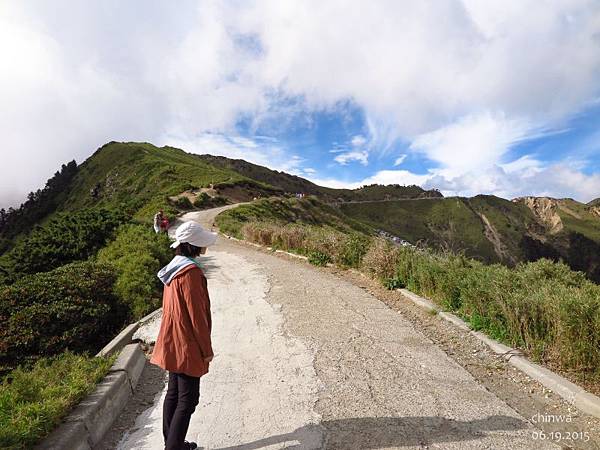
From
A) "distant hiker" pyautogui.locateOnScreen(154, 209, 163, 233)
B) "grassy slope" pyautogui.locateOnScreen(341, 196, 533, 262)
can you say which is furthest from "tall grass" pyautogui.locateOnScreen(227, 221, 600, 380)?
"grassy slope" pyautogui.locateOnScreen(341, 196, 533, 262)

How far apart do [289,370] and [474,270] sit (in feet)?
13.9

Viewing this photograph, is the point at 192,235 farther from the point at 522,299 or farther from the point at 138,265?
the point at 138,265

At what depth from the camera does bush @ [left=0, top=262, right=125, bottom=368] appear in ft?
18.7

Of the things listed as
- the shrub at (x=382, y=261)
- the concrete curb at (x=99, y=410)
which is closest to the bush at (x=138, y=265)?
the concrete curb at (x=99, y=410)

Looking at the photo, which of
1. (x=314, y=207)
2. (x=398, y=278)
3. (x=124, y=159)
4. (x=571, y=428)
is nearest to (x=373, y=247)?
(x=398, y=278)

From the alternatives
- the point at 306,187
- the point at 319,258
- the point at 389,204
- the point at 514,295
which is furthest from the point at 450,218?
the point at 514,295

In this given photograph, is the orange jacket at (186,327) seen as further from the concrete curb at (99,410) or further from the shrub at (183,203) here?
the shrub at (183,203)

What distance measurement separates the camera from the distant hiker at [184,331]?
2.99 meters

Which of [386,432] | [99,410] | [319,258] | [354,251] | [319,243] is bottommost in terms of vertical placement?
[386,432]

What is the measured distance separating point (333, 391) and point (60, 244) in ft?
41.2

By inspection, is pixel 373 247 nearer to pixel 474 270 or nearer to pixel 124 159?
pixel 474 270

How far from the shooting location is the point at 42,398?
3.43 metres

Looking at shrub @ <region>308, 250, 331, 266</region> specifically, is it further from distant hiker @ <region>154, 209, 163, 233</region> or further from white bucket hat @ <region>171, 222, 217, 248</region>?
white bucket hat @ <region>171, 222, 217, 248</region>

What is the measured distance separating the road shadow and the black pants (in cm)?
48
